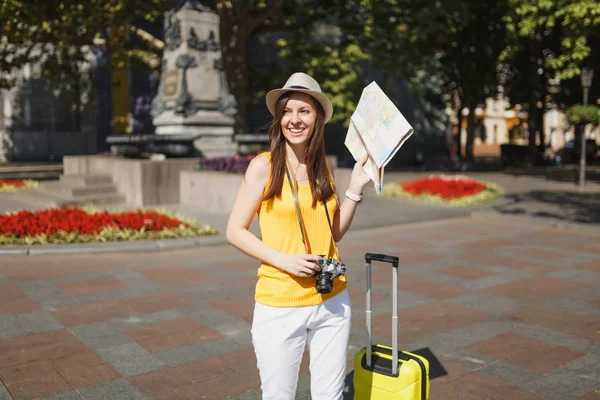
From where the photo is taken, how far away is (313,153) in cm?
292

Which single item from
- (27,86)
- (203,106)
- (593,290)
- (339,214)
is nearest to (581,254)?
(593,290)

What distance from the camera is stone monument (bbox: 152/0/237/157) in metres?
15.7

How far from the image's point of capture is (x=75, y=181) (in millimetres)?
15320

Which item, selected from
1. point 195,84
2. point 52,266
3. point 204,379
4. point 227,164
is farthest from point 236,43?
point 204,379

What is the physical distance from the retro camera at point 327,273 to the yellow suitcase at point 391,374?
352 millimetres

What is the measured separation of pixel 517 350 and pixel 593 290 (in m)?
2.68

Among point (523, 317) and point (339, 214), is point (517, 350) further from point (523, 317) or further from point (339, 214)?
point (339, 214)

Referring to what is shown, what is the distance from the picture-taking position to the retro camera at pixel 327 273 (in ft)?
8.61

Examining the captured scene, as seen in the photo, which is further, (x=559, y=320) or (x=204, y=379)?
(x=559, y=320)

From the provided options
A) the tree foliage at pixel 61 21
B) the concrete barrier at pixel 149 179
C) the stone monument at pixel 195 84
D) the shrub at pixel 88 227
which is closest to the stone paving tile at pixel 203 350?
the shrub at pixel 88 227

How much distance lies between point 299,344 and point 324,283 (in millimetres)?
384

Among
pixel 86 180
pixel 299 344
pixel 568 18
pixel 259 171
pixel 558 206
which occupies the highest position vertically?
pixel 568 18

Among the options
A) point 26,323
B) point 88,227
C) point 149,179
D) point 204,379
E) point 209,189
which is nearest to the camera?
point 204,379

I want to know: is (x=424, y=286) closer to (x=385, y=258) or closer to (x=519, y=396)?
(x=519, y=396)
